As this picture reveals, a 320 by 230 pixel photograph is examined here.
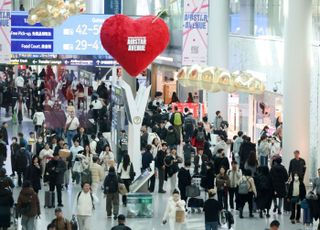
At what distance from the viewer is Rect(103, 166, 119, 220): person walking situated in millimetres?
25922

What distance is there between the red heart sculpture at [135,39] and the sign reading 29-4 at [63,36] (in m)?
10.7

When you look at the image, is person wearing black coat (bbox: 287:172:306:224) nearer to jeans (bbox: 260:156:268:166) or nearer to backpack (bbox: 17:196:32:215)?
jeans (bbox: 260:156:268:166)

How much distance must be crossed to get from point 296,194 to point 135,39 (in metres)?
6.00

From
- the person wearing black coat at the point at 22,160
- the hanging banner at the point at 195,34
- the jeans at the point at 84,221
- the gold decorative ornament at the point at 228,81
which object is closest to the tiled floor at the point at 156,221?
the person wearing black coat at the point at 22,160

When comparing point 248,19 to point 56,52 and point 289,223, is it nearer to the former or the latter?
point 56,52

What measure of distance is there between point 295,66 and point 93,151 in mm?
6133

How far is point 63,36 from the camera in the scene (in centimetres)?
4066

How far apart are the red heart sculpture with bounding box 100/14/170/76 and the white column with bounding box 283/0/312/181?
14.2 feet

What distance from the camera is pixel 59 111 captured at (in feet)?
126

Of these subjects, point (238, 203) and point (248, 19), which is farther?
point (248, 19)

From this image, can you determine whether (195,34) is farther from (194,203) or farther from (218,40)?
(194,203)

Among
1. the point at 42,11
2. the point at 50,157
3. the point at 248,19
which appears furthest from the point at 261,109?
the point at 42,11

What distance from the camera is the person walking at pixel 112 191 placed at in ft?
85.0

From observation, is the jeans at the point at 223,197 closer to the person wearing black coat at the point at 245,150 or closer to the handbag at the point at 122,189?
the handbag at the point at 122,189
